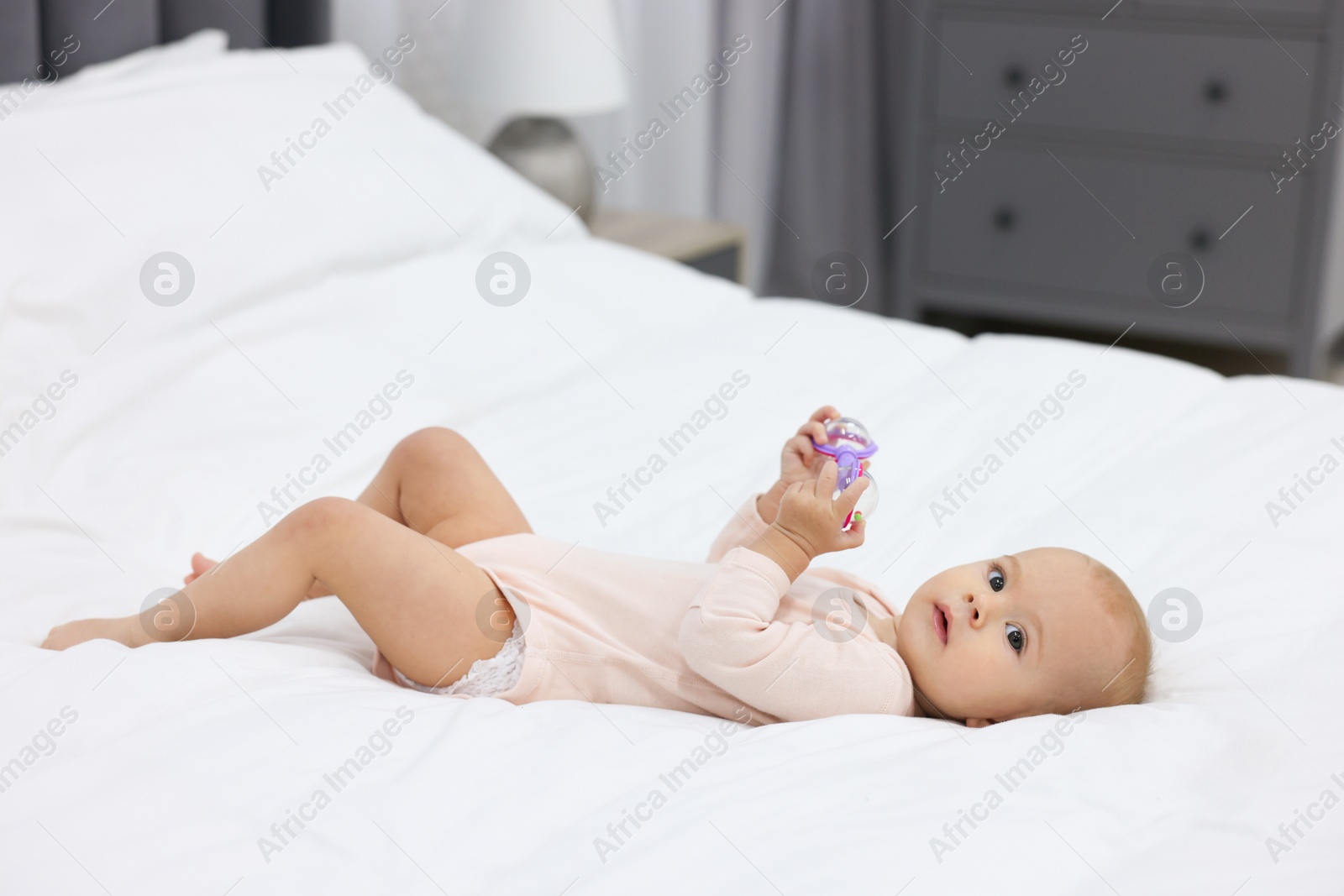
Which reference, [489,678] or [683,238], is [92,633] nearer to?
[489,678]

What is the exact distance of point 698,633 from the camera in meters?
1.02

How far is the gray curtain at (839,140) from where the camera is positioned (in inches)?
129

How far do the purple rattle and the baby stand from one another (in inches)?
1.2

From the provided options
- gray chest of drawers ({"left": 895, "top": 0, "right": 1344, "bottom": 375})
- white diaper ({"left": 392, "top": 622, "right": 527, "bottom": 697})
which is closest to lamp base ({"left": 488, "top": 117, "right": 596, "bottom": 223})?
gray chest of drawers ({"left": 895, "top": 0, "right": 1344, "bottom": 375})

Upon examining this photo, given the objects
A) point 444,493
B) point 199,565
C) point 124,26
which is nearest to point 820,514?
point 444,493

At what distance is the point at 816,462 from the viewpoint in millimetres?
1169

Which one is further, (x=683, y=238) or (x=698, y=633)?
(x=683, y=238)

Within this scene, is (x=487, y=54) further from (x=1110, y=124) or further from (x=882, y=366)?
(x=1110, y=124)

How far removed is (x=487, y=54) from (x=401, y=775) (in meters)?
1.81

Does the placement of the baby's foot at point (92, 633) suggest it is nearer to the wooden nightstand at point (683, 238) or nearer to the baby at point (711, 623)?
the baby at point (711, 623)

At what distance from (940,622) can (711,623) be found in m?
0.22

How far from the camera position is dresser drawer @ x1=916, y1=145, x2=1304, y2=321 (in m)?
2.78

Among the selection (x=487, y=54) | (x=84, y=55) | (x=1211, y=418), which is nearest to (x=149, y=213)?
(x=84, y=55)

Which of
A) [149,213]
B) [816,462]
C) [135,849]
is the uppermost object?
[149,213]
